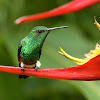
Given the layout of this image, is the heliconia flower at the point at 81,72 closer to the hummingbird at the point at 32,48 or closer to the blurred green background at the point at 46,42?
the hummingbird at the point at 32,48

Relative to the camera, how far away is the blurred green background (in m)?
1.59

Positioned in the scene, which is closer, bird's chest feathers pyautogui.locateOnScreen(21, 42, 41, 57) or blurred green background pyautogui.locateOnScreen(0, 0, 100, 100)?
bird's chest feathers pyautogui.locateOnScreen(21, 42, 41, 57)

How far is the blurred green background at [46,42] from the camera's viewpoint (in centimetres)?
159

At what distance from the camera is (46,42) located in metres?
1.70

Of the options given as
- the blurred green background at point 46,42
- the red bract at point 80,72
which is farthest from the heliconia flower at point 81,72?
the blurred green background at point 46,42

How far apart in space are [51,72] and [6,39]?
2.78ft

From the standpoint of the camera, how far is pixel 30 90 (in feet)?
5.55

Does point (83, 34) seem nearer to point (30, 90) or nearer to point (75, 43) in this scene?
point (75, 43)

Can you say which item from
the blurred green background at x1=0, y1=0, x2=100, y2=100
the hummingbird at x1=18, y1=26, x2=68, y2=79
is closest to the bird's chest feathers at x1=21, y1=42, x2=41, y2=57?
the hummingbird at x1=18, y1=26, x2=68, y2=79

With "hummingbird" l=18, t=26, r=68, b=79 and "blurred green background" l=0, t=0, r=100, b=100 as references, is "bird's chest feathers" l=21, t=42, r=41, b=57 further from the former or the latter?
"blurred green background" l=0, t=0, r=100, b=100

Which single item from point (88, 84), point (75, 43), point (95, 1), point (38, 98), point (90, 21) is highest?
point (95, 1)

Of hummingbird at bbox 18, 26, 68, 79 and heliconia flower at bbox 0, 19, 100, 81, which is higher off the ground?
hummingbird at bbox 18, 26, 68, 79

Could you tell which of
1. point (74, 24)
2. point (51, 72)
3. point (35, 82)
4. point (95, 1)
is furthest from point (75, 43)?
point (51, 72)

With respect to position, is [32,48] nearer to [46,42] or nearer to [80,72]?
[80,72]
